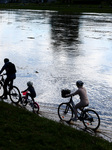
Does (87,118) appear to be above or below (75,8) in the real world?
below

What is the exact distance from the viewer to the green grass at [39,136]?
226 inches

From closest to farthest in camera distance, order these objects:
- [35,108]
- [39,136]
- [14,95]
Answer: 1. [39,136]
2. [35,108]
3. [14,95]

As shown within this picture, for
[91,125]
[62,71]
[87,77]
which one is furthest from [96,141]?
[62,71]

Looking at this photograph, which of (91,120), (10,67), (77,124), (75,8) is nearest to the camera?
(91,120)

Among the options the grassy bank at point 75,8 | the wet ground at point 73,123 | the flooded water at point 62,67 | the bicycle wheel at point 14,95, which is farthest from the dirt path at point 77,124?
the grassy bank at point 75,8

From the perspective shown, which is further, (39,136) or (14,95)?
(14,95)

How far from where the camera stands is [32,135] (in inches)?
246

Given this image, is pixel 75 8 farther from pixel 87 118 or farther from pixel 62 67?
pixel 87 118

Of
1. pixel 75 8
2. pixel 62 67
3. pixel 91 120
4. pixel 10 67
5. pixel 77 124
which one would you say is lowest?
pixel 77 124

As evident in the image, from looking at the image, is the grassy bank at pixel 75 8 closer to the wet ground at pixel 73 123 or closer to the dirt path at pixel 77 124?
the wet ground at pixel 73 123

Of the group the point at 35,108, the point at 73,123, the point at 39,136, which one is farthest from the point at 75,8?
the point at 39,136

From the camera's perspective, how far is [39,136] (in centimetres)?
622

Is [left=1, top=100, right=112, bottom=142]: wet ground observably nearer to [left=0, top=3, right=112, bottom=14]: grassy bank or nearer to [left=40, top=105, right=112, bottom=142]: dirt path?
[left=40, top=105, right=112, bottom=142]: dirt path

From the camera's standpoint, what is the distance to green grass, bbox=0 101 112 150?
5.73m
